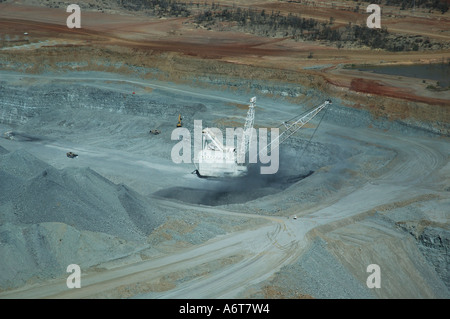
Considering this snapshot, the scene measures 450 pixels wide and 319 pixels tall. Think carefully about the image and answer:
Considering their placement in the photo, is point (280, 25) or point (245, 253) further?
point (280, 25)

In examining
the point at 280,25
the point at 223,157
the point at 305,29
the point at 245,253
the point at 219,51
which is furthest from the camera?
the point at 280,25

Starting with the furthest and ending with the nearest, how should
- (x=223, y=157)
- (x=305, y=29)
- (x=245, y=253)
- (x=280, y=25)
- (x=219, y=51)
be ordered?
(x=280, y=25)
(x=305, y=29)
(x=219, y=51)
(x=223, y=157)
(x=245, y=253)

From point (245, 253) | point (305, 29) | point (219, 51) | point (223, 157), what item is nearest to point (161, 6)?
point (305, 29)

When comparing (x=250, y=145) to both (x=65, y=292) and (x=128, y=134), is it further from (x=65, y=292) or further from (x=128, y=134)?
(x=65, y=292)

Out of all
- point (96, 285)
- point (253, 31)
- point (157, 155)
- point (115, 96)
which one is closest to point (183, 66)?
point (115, 96)

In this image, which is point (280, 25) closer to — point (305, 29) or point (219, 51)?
point (305, 29)

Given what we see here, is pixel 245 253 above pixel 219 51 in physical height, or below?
below

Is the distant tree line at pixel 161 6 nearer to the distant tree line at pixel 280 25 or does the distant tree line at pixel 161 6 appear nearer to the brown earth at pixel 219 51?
the distant tree line at pixel 280 25

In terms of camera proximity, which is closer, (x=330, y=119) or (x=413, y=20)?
(x=330, y=119)
